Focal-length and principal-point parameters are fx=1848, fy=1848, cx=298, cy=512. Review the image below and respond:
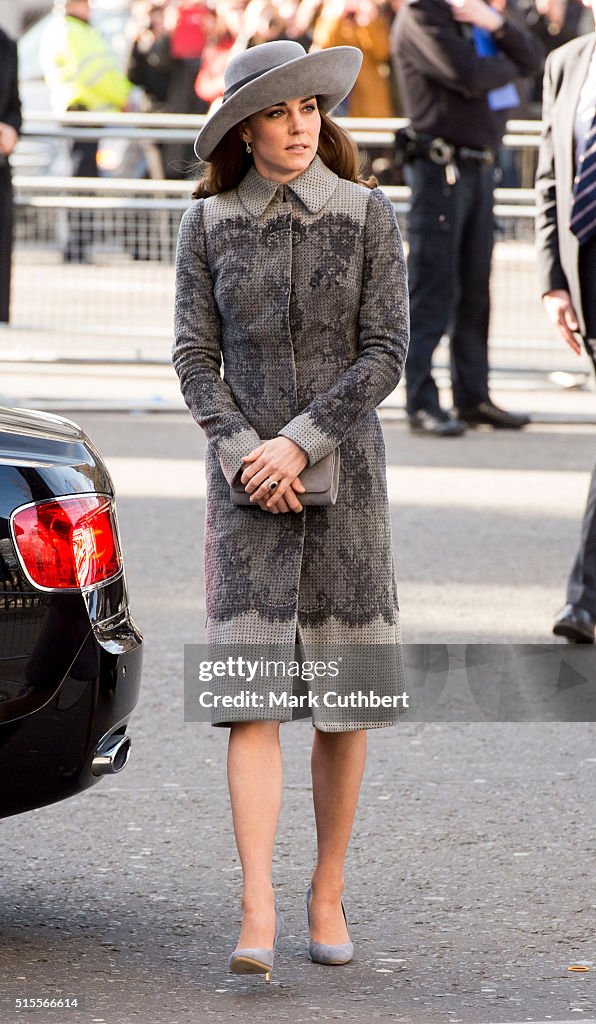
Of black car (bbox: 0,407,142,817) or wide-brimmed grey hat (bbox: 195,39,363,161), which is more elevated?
wide-brimmed grey hat (bbox: 195,39,363,161)

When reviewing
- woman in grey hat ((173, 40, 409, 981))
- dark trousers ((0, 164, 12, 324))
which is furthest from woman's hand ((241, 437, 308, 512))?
dark trousers ((0, 164, 12, 324))

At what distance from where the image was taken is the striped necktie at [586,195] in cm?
553

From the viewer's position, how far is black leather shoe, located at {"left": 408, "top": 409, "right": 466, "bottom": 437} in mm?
9344

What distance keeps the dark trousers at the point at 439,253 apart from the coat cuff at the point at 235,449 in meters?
5.46

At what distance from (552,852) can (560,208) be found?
2.32m

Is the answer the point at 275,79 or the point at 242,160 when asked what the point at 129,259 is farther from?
the point at 275,79

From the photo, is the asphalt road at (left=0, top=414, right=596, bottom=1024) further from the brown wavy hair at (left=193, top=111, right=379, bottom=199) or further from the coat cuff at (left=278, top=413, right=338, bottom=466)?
the brown wavy hair at (left=193, top=111, right=379, bottom=199)

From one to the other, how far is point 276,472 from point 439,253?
18.8 feet

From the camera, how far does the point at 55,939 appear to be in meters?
3.68

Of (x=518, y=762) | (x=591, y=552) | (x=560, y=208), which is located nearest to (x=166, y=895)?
(x=518, y=762)

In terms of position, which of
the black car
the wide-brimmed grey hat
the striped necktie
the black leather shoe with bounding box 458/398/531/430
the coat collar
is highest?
the wide-brimmed grey hat

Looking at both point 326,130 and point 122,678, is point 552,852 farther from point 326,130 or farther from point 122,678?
point 326,130

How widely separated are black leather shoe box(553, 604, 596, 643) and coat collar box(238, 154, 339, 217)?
8.12ft

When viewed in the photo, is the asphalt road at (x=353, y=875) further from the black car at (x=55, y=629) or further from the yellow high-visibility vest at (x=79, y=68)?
the yellow high-visibility vest at (x=79, y=68)
